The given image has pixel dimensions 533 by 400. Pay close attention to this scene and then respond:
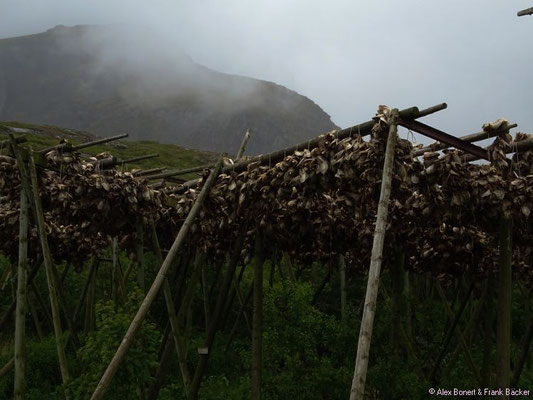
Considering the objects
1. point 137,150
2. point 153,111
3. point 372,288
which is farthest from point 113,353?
point 153,111

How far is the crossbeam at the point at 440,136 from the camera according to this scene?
5145mm

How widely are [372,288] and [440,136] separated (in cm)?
176

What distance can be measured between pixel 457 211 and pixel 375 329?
231 centimetres


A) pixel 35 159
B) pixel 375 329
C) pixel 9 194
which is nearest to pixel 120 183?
pixel 35 159

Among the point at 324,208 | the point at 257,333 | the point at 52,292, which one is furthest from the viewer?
the point at 324,208

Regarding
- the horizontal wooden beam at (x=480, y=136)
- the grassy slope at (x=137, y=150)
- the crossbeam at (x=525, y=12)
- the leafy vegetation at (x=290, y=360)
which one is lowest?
the leafy vegetation at (x=290, y=360)

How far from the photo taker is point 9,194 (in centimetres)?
813

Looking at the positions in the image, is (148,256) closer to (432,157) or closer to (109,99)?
(432,157)

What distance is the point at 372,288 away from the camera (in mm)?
4340

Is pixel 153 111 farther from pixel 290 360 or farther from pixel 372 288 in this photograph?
pixel 372 288

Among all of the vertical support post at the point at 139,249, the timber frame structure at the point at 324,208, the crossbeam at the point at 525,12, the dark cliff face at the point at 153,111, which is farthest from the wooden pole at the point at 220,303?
the dark cliff face at the point at 153,111

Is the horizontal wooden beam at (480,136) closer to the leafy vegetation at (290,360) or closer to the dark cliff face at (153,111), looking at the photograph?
the leafy vegetation at (290,360)

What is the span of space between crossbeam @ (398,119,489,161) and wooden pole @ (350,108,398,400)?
176 millimetres

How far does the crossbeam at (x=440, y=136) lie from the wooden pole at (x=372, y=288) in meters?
0.18
